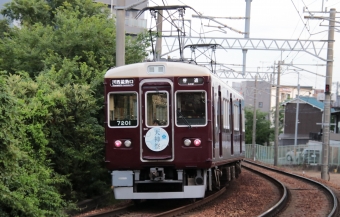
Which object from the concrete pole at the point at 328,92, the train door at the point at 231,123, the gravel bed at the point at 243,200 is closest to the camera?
the gravel bed at the point at 243,200

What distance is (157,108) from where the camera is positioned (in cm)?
1195

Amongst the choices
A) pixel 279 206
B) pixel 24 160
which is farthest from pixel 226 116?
pixel 24 160

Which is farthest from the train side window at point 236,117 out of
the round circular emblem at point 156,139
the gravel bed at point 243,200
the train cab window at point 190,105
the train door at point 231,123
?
the round circular emblem at point 156,139

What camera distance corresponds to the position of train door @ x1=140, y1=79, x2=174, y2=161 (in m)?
11.7

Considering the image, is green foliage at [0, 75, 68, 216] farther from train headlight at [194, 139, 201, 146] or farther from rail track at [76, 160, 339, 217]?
train headlight at [194, 139, 201, 146]

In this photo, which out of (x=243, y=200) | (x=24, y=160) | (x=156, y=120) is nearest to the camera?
(x=24, y=160)

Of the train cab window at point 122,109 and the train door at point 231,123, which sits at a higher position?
the train cab window at point 122,109

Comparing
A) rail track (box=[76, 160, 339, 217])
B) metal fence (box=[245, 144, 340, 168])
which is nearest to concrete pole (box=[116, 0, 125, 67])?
rail track (box=[76, 160, 339, 217])

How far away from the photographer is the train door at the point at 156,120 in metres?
11.7

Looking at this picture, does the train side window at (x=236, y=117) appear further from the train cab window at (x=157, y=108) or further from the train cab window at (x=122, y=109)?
the train cab window at (x=122, y=109)

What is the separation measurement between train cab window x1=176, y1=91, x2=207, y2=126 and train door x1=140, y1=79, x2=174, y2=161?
186 millimetres

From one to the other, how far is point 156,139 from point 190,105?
98cm

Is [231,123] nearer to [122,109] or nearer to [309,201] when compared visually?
[309,201]

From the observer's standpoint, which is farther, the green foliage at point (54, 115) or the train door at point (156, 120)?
the train door at point (156, 120)
